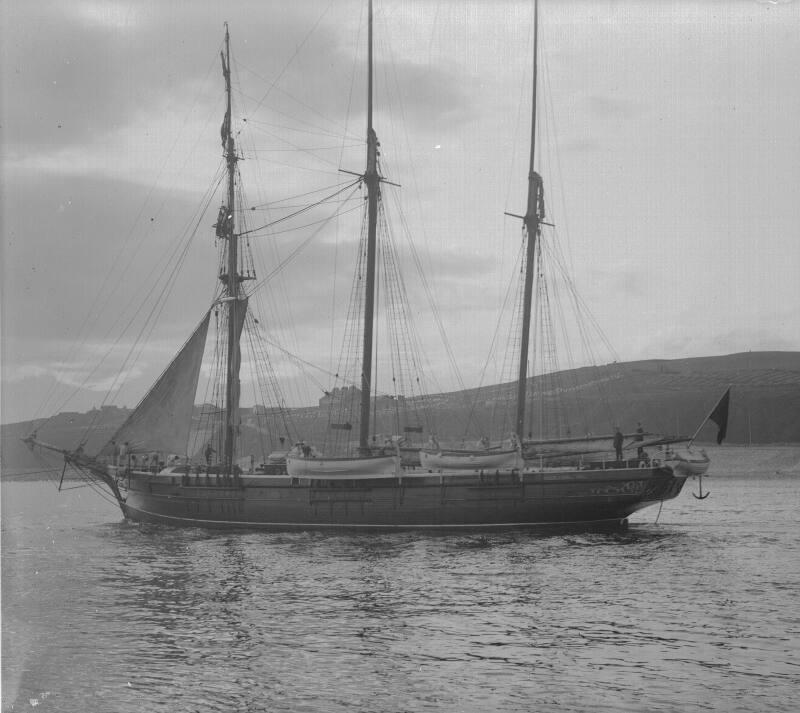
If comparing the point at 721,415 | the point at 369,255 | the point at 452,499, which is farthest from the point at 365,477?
the point at 721,415

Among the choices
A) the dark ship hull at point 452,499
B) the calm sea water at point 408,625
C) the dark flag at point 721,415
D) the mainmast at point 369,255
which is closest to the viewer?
the calm sea water at point 408,625

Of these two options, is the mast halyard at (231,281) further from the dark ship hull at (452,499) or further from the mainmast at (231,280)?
the dark ship hull at (452,499)

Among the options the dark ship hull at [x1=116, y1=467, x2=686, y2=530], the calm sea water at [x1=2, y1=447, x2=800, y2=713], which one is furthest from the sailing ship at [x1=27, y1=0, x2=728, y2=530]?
the calm sea water at [x1=2, y1=447, x2=800, y2=713]

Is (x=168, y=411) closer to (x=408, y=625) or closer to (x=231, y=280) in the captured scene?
(x=231, y=280)

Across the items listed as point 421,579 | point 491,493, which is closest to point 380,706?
point 421,579

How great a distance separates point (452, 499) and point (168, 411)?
1839 centimetres

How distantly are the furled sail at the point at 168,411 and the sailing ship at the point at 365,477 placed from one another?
0.20ft

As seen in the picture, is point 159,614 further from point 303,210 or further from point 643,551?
point 303,210

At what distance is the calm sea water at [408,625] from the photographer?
801 inches

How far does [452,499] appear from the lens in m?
52.7

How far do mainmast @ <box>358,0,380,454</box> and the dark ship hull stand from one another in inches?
130

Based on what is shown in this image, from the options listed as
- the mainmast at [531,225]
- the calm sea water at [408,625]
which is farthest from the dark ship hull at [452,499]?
the mainmast at [531,225]

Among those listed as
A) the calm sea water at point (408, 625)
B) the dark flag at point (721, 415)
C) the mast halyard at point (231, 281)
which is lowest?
the calm sea water at point (408, 625)

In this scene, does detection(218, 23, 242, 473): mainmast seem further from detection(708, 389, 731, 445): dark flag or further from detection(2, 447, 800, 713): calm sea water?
detection(708, 389, 731, 445): dark flag
